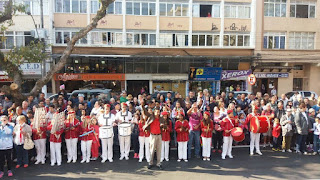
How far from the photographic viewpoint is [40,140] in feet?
23.5

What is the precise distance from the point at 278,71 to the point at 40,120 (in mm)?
21903

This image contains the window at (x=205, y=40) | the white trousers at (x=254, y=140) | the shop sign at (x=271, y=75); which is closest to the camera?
the white trousers at (x=254, y=140)

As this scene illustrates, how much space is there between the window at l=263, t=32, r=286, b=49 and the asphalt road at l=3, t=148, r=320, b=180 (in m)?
16.4

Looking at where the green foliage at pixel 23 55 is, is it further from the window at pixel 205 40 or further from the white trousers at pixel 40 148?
the window at pixel 205 40

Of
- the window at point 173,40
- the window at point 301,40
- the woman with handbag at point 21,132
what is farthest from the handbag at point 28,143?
the window at point 301,40

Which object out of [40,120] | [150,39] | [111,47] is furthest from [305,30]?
[40,120]

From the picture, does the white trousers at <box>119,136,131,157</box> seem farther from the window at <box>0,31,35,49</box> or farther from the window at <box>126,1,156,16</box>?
the window at <box>0,31,35,49</box>

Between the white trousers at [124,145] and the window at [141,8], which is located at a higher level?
the window at [141,8]

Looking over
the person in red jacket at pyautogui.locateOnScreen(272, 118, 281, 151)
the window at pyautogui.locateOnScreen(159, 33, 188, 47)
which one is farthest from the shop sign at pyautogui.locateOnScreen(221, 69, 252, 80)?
the person in red jacket at pyautogui.locateOnScreen(272, 118, 281, 151)

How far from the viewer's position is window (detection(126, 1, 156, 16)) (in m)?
20.2

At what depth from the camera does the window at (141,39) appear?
2036 cm

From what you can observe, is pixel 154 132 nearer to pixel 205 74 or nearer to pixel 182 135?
pixel 182 135

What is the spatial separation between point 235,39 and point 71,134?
18589 mm

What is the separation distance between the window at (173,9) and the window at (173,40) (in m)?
1.97
